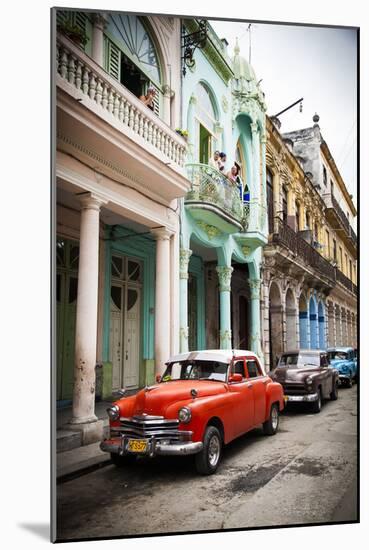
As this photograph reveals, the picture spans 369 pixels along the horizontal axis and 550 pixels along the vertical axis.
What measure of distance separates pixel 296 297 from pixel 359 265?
1607 mm

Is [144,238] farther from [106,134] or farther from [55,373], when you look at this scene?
[55,373]

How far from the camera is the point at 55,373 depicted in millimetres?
3785

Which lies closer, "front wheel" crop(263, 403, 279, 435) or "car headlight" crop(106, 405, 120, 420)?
"car headlight" crop(106, 405, 120, 420)

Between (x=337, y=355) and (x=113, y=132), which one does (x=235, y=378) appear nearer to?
(x=337, y=355)

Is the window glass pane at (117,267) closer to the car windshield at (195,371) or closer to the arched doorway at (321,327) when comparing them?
the car windshield at (195,371)

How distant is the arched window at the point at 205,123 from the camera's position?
662cm

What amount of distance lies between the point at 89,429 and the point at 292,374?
3102 mm

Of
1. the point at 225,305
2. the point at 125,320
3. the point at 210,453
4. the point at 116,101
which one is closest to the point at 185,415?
the point at 210,453

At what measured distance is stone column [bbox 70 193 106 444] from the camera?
4328 mm

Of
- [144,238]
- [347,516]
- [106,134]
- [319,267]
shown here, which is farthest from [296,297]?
[106,134]

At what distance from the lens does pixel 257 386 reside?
569 centimetres

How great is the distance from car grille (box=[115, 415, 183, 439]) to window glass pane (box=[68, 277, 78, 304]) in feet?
4.28

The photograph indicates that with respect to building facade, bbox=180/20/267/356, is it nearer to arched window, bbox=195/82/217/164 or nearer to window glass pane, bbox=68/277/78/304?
arched window, bbox=195/82/217/164

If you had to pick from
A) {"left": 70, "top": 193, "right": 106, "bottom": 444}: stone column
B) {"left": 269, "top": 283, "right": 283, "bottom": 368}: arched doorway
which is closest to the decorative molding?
{"left": 269, "top": 283, "right": 283, "bottom": 368}: arched doorway
